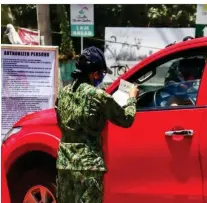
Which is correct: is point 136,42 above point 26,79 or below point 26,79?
below

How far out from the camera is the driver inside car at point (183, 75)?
4.10 meters

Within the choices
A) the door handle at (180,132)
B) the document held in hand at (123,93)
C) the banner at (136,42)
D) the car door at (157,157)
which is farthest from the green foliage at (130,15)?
the document held in hand at (123,93)

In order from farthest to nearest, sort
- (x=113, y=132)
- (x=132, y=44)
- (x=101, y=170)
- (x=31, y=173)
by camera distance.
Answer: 1. (x=132, y=44)
2. (x=31, y=173)
3. (x=113, y=132)
4. (x=101, y=170)

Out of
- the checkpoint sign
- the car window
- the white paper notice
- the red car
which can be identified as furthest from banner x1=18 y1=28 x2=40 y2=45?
the car window

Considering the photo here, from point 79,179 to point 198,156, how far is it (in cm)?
102

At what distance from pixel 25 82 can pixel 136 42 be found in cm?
862

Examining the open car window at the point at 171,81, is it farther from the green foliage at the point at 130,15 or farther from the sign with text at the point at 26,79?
the green foliage at the point at 130,15

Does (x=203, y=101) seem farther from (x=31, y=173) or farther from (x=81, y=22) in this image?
(x=81, y=22)

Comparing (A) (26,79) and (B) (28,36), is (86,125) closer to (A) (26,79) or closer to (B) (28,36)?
(A) (26,79)

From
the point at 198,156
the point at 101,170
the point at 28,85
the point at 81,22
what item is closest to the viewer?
the point at 101,170

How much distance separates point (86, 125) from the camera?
3293 millimetres

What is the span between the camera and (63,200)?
3477mm

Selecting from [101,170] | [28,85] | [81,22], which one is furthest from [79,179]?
[81,22]

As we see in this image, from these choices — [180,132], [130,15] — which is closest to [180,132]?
[180,132]
